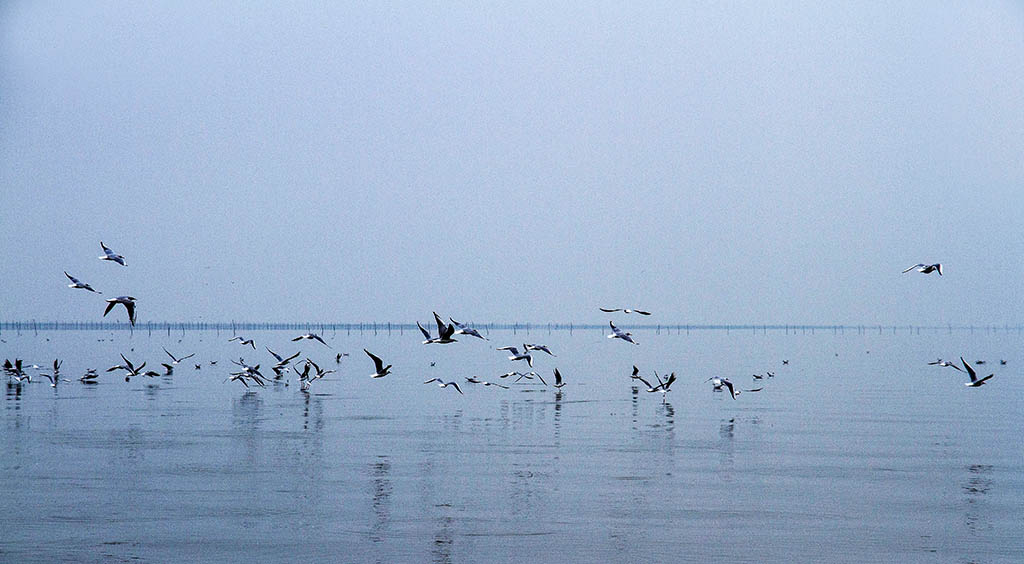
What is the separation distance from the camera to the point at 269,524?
21109mm

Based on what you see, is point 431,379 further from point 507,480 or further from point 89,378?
point 507,480

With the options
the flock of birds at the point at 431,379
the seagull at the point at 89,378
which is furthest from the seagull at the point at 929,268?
the seagull at the point at 89,378

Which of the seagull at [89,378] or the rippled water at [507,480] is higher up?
the seagull at [89,378]

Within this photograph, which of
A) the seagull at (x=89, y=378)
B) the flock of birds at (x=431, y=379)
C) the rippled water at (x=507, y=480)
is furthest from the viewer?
the seagull at (x=89, y=378)

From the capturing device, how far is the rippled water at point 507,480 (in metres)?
19.7

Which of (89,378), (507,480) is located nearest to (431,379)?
(89,378)

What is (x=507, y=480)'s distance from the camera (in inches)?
1035

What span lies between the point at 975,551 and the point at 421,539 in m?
9.95

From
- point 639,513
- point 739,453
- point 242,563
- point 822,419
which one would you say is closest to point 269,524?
point 242,563

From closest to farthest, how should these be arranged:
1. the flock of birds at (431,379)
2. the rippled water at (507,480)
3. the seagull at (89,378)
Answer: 1. the rippled water at (507,480)
2. the flock of birds at (431,379)
3. the seagull at (89,378)

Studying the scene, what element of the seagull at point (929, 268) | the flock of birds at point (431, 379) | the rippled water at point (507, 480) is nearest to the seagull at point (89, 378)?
the flock of birds at point (431, 379)

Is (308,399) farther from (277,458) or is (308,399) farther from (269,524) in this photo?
(269,524)

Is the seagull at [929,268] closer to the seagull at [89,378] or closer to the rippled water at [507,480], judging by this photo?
the rippled water at [507,480]

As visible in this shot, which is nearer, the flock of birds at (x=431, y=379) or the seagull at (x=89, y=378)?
the flock of birds at (x=431, y=379)
